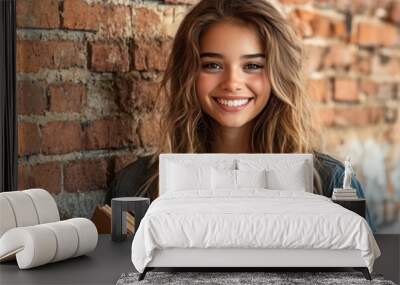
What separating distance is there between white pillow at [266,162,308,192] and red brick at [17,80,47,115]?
1546 mm

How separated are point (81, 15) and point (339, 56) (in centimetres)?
179

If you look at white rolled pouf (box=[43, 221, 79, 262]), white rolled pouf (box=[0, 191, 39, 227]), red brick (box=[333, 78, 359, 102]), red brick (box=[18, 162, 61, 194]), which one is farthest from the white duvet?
red brick (box=[333, 78, 359, 102])

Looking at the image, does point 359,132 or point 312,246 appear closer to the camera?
point 312,246

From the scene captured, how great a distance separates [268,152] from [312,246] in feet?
4.87

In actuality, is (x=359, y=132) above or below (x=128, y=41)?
below

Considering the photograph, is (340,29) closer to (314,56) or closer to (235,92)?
(314,56)

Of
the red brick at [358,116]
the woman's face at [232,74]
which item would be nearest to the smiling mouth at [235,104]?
the woman's face at [232,74]

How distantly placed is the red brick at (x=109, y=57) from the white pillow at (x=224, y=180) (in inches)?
40.9

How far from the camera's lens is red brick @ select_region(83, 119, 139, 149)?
210 inches

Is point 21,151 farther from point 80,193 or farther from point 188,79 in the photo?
point 188,79

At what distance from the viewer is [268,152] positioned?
212 inches

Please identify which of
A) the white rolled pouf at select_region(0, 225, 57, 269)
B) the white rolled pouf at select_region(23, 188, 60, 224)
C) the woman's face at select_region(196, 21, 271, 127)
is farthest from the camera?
the woman's face at select_region(196, 21, 271, 127)

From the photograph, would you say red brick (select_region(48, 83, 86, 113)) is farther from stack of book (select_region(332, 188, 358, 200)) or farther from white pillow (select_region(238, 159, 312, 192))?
stack of book (select_region(332, 188, 358, 200))

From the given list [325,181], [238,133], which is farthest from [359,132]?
[238,133]
